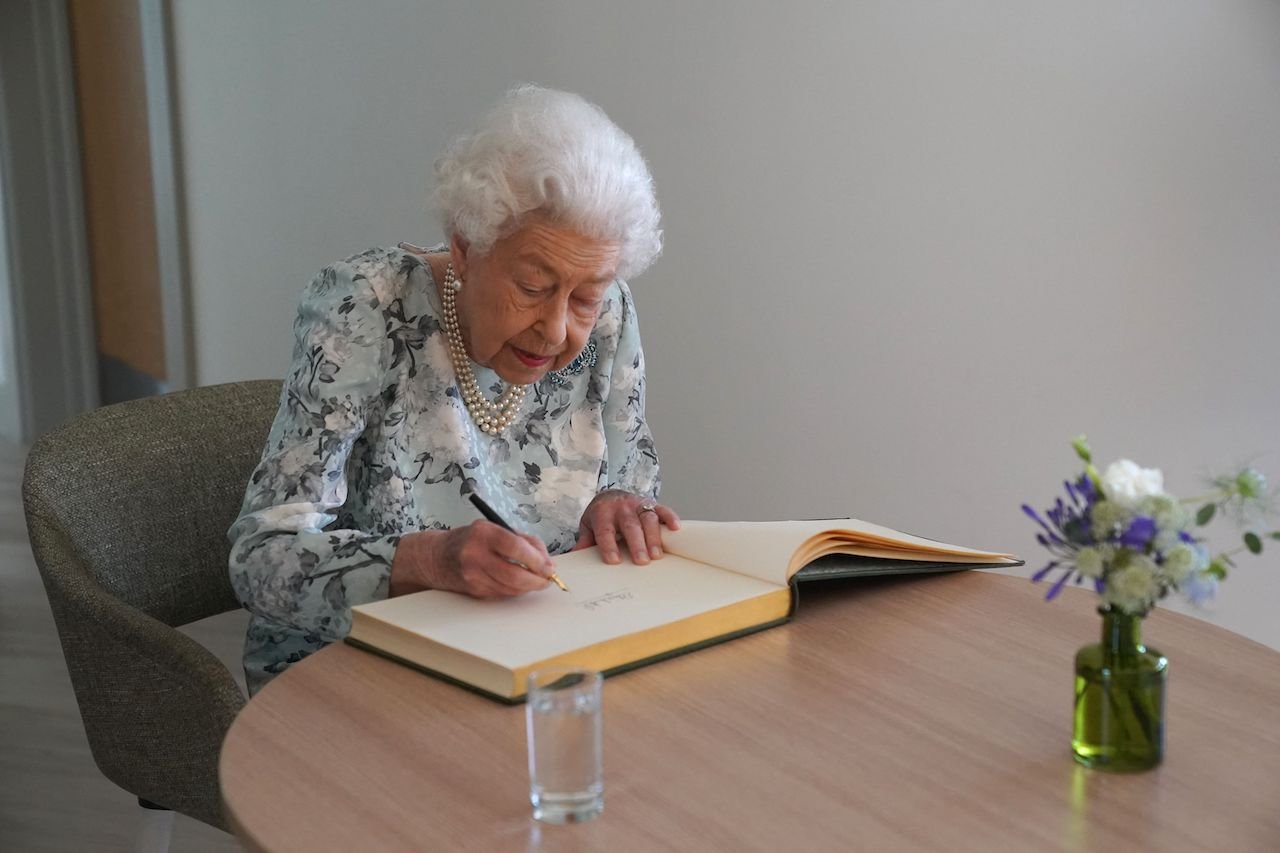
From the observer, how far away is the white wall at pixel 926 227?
2.20 meters

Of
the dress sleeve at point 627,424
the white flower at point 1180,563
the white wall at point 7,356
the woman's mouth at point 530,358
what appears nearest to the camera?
the white flower at point 1180,563

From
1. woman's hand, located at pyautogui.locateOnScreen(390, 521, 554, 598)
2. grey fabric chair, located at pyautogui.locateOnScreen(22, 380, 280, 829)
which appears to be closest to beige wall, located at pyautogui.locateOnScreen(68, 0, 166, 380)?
grey fabric chair, located at pyautogui.locateOnScreen(22, 380, 280, 829)

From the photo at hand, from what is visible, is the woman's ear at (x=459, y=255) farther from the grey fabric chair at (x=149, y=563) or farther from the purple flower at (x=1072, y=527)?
the purple flower at (x=1072, y=527)

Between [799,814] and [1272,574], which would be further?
[1272,574]

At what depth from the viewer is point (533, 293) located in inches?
65.4

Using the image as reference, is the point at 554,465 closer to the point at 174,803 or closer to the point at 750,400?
the point at 174,803

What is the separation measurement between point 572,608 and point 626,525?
223mm

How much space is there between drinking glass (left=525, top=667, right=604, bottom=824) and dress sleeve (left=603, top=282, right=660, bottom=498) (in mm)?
970

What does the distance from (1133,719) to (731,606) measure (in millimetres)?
401

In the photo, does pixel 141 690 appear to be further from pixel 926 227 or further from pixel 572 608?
pixel 926 227

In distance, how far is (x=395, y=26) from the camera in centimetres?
316

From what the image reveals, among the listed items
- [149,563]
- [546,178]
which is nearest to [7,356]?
[149,563]

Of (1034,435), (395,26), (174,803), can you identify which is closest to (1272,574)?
(1034,435)
